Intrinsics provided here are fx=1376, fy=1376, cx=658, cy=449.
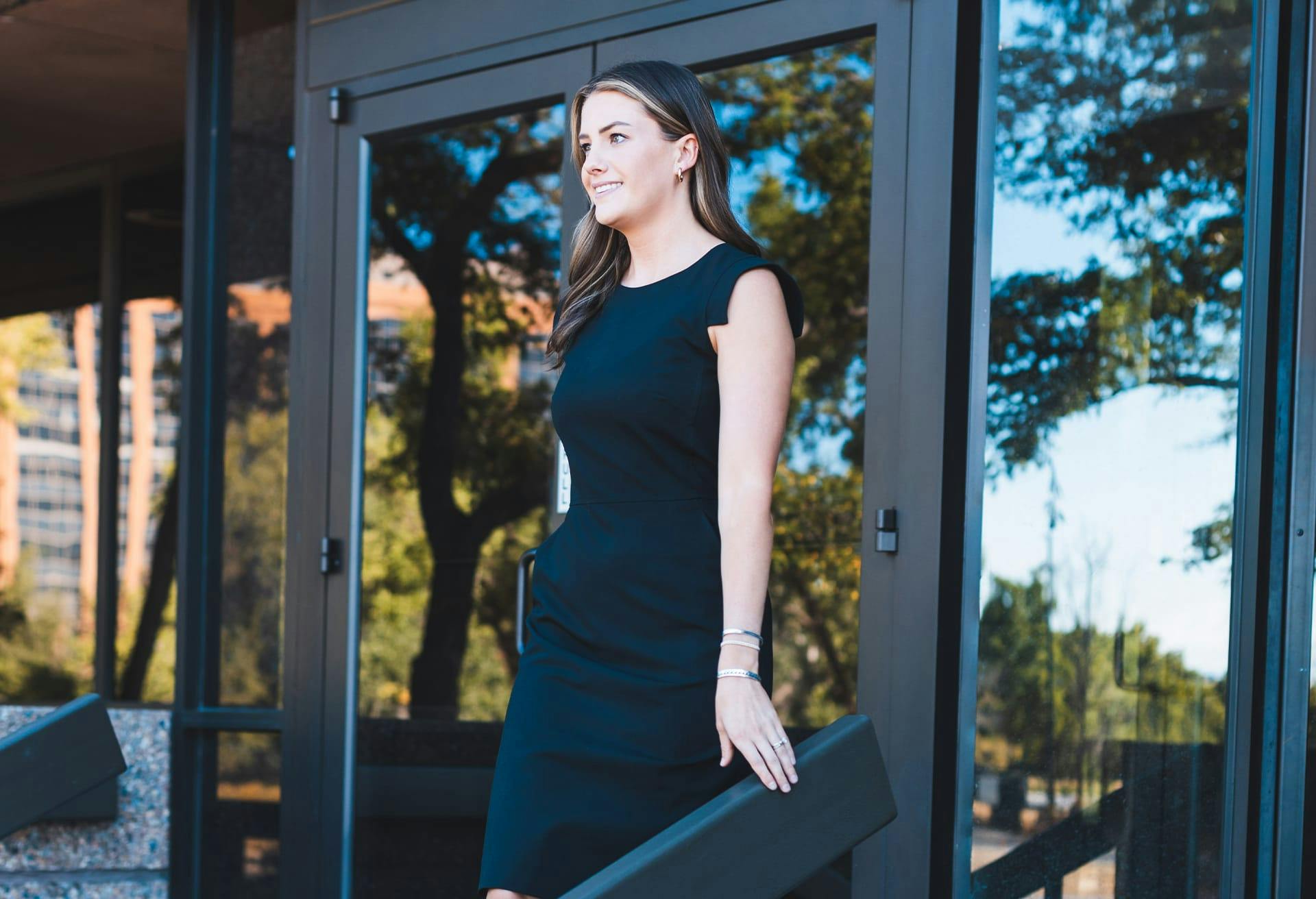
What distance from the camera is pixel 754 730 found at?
1.50m

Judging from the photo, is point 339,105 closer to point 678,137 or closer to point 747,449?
point 678,137

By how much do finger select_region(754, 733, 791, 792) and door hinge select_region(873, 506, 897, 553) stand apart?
112 cm

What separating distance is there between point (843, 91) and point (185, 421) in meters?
3.56

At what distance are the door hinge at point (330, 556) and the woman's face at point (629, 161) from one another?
186 centimetres

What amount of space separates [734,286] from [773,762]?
0.64m

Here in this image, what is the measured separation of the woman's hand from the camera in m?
1.33

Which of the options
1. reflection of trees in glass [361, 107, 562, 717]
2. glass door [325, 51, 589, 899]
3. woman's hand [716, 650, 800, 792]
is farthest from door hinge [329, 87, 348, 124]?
woman's hand [716, 650, 800, 792]

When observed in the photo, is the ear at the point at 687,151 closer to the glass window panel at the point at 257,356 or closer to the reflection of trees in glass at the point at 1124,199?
the reflection of trees in glass at the point at 1124,199

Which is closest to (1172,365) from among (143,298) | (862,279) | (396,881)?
(396,881)

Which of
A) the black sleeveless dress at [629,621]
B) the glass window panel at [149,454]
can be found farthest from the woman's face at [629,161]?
the glass window panel at [149,454]

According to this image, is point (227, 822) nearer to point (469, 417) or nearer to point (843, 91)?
point (469, 417)

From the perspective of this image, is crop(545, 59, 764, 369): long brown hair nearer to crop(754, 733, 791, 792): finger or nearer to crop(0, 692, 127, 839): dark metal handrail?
crop(754, 733, 791, 792): finger

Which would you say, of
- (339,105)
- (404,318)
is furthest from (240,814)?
(404,318)

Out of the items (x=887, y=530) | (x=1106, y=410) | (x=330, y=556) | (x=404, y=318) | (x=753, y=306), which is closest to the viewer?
(x=753, y=306)
